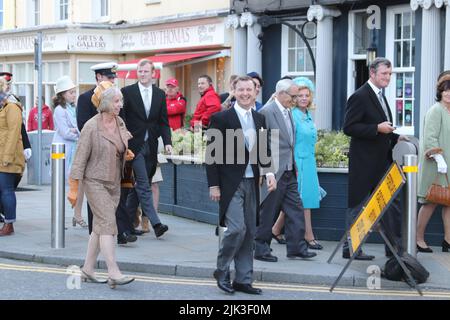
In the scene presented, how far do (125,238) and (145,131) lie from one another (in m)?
1.26

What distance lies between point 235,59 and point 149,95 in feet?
36.0

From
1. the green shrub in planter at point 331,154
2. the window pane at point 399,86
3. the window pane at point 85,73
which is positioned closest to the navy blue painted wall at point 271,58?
the window pane at point 399,86

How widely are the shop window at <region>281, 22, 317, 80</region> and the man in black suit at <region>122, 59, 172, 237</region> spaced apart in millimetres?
10048

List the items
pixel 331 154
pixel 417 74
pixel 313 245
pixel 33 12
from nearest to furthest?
pixel 313 245, pixel 331 154, pixel 417 74, pixel 33 12

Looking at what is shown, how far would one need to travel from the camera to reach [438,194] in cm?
1104

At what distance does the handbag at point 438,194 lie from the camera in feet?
36.2

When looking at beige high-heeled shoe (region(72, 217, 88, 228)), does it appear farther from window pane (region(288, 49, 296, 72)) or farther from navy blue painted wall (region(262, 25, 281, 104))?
window pane (region(288, 49, 296, 72))

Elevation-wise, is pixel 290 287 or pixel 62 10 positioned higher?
pixel 62 10

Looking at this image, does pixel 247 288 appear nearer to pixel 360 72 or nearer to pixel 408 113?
pixel 408 113

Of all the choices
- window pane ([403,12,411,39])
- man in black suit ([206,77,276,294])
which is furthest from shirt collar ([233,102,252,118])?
window pane ([403,12,411,39])

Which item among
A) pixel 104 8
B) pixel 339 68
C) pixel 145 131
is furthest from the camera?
pixel 104 8

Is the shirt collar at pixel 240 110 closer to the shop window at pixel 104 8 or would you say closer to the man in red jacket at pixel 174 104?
the man in red jacket at pixel 174 104

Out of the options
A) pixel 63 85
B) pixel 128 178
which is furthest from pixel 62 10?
pixel 128 178

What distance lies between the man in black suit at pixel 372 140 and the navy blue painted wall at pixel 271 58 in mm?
11627
